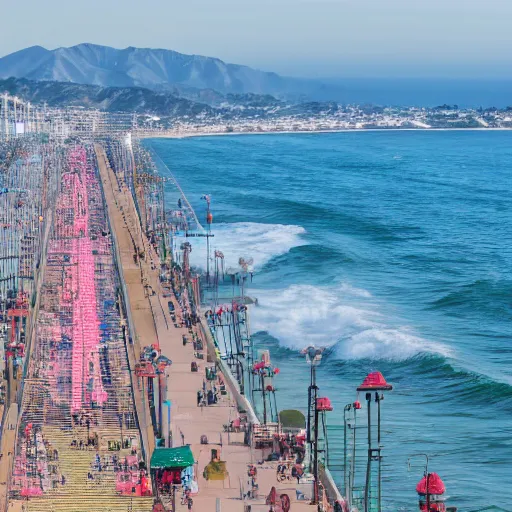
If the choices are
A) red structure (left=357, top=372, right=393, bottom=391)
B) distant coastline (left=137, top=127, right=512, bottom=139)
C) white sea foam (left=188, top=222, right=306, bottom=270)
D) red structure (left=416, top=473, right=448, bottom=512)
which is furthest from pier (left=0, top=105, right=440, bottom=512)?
distant coastline (left=137, top=127, right=512, bottom=139)

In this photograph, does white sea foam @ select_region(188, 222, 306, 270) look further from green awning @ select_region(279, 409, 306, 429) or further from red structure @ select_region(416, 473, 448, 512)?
red structure @ select_region(416, 473, 448, 512)

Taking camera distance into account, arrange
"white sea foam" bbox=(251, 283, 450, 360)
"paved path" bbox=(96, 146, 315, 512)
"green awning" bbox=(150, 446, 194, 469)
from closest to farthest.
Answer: "green awning" bbox=(150, 446, 194, 469) < "paved path" bbox=(96, 146, 315, 512) < "white sea foam" bbox=(251, 283, 450, 360)

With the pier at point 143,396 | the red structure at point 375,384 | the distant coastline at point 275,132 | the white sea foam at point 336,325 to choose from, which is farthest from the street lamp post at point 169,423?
the distant coastline at point 275,132

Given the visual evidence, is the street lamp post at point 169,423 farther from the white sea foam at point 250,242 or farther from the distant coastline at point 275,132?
the distant coastline at point 275,132

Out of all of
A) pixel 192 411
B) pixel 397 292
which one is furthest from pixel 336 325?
pixel 192 411

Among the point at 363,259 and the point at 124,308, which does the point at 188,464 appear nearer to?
the point at 124,308

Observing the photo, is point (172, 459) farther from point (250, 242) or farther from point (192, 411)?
point (250, 242)
